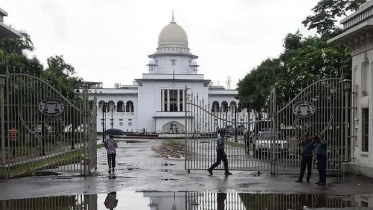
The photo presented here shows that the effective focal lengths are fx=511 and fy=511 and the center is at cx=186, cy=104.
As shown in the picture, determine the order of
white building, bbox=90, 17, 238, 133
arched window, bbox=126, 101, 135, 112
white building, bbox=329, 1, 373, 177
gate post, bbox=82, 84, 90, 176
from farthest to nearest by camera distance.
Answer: arched window, bbox=126, 101, 135, 112, white building, bbox=90, 17, 238, 133, gate post, bbox=82, 84, 90, 176, white building, bbox=329, 1, 373, 177

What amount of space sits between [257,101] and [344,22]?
2459 centimetres

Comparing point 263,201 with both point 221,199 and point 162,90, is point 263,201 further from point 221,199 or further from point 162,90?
point 162,90

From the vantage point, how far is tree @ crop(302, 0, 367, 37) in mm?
34969

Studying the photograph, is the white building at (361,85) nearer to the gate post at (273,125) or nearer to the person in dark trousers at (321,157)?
the person in dark trousers at (321,157)

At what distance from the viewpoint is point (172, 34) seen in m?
87.2

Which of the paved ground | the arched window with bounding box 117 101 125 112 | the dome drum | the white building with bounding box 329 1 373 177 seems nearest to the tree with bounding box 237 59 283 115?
the white building with bounding box 329 1 373 177

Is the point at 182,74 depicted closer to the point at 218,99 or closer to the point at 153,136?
the point at 218,99

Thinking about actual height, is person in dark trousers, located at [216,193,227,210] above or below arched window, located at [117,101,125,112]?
below

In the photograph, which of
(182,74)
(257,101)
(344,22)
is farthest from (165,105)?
(344,22)

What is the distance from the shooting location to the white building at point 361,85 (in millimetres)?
16844

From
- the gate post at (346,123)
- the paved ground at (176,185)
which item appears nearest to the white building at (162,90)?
the gate post at (346,123)

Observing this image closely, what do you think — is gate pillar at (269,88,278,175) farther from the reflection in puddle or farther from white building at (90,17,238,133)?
white building at (90,17,238,133)

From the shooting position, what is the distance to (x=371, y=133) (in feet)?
55.5

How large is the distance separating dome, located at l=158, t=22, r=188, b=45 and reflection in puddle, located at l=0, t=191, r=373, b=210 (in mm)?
74758
